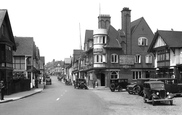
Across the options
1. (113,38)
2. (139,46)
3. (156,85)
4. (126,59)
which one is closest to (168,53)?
(126,59)

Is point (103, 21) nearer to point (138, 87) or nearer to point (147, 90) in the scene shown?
point (138, 87)

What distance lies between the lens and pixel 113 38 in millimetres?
52938

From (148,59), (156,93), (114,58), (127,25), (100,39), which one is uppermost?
(127,25)

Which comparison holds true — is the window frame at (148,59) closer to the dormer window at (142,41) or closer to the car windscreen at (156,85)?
the dormer window at (142,41)

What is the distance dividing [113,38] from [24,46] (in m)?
17.1

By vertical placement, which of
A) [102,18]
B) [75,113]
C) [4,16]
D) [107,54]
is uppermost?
[102,18]

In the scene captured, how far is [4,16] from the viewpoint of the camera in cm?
3100

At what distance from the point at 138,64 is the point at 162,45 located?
14.9 meters

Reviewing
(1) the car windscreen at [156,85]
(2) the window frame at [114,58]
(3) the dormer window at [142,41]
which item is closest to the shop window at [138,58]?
(3) the dormer window at [142,41]

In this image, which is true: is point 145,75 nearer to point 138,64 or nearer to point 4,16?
point 138,64

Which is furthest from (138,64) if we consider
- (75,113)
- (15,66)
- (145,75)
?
(75,113)

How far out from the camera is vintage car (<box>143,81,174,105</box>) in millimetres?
19266

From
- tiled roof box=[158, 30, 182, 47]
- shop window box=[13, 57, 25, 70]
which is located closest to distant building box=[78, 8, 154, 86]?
shop window box=[13, 57, 25, 70]

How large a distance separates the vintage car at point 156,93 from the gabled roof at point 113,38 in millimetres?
30794
